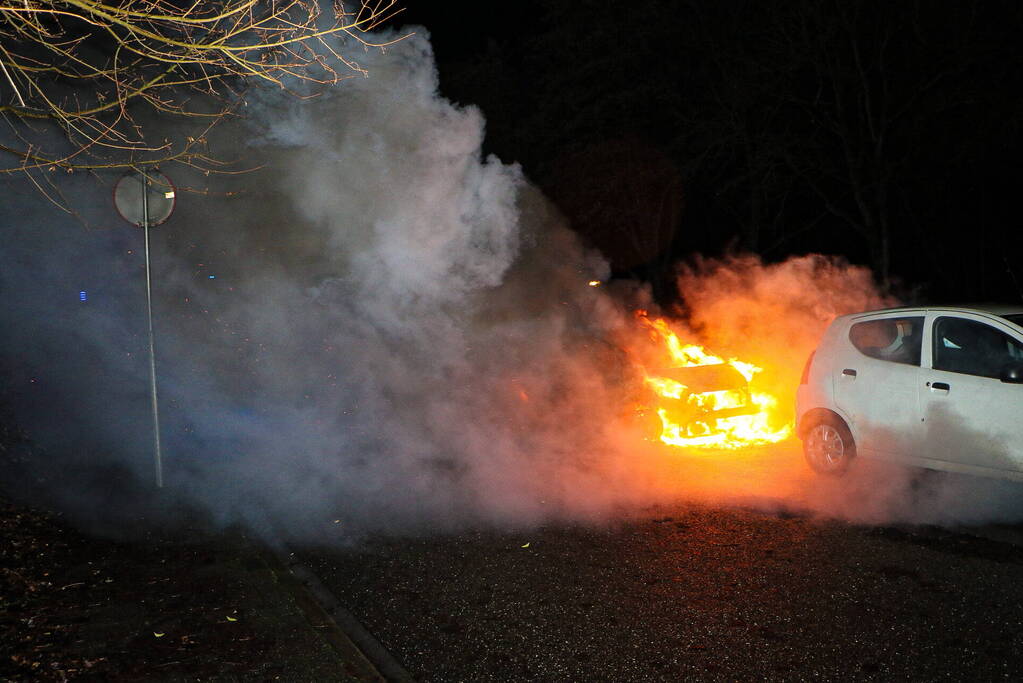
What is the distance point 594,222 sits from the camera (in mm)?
27516

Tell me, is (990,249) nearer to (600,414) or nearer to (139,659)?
(600,414)

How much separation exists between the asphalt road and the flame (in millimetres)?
2441

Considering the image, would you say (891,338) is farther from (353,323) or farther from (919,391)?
(353,323)

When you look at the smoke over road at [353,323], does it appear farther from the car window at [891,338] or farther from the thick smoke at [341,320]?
the car window at [891,338]

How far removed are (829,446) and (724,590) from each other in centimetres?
330

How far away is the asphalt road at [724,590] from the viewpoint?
4.53 meters

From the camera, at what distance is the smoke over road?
970cm

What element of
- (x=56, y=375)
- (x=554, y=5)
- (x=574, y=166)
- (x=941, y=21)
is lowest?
(x=56, y=375)

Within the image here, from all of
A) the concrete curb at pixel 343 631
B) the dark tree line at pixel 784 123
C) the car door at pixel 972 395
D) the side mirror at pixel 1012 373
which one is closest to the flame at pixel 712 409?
the car door at pixel 972 395

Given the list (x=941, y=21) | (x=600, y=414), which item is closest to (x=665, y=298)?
(x=941, y=21)

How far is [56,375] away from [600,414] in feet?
24.1

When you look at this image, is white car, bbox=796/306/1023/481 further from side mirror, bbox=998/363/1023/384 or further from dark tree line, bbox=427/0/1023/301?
dark tree line, bbox=427/0/1023/301

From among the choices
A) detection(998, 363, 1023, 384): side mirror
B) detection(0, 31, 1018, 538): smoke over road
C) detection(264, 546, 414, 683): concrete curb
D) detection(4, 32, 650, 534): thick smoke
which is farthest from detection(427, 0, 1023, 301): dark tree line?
detection(264, 546, 414, 683): concrete curb

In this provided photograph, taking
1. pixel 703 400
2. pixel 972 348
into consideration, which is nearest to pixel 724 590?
pixel 972 348
